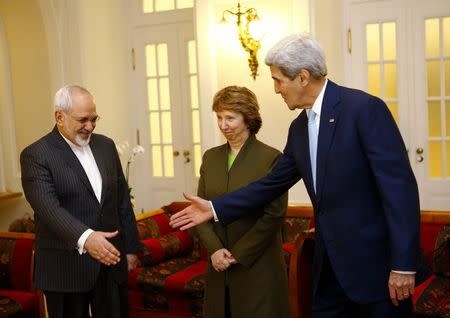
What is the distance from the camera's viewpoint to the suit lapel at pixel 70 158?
2.49 m

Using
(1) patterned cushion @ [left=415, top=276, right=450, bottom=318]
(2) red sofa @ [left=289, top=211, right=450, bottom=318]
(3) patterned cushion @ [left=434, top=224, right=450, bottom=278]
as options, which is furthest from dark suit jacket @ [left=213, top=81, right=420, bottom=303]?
(3) patterned cushion @ [left=434, top=224, right=450, bottom=278]

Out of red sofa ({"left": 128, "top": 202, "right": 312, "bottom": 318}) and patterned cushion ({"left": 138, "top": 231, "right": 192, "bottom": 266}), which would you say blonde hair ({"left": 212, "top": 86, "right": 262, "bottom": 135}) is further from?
patterned cushion ({"left": 138, "top": 231, "right": 192, "bottom": 266})

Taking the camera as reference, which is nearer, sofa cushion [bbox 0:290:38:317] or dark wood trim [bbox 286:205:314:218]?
sofa cushion [bbox 0:290:38:317]

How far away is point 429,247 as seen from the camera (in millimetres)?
3576

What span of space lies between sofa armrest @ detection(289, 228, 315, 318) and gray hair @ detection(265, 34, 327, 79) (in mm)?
1436

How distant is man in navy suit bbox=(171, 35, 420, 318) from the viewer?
1.86m

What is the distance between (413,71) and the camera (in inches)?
178

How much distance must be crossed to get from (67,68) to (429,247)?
11.1 feet

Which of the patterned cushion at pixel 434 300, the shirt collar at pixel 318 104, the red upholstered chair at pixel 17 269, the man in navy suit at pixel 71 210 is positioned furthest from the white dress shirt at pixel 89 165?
the patterned cushion at pixel 434 300

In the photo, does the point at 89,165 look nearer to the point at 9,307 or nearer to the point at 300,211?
the point at 9,307

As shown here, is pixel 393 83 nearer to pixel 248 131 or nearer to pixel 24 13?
pixel 248 131

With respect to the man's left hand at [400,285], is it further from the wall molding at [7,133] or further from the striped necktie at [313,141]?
the wall molding at [7,133]

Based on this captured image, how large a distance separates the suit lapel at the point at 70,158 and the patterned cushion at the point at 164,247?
5.28 feet

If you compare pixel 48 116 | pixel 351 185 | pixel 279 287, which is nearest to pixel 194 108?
pixel 48 116
